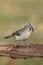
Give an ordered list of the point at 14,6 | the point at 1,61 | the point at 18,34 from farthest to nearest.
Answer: the point at 14,6, the point at 1,61, the point at 18,34

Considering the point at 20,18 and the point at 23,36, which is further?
the point at 20,18

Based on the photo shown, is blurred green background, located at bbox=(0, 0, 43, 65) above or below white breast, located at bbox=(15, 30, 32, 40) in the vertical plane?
above

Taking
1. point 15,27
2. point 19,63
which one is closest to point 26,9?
point 15,27

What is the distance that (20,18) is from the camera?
30.4 ft

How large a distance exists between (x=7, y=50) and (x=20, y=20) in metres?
4.49

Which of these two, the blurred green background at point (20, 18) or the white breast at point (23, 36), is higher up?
the blurred green background at point (20, 18)

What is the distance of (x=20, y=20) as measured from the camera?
908 cm

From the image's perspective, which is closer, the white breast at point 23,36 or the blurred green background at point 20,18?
the white breast at point 23,36

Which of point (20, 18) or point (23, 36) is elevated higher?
point (20, 18)

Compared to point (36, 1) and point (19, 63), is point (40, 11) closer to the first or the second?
point (36, 1)

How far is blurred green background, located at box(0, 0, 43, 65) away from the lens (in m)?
6.96

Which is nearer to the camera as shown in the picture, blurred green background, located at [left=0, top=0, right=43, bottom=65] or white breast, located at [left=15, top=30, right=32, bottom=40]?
white breast, located at [left=15, top=30, right=32, bottom=40]

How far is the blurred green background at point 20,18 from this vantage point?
6.96m

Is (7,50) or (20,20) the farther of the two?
(20,20)
